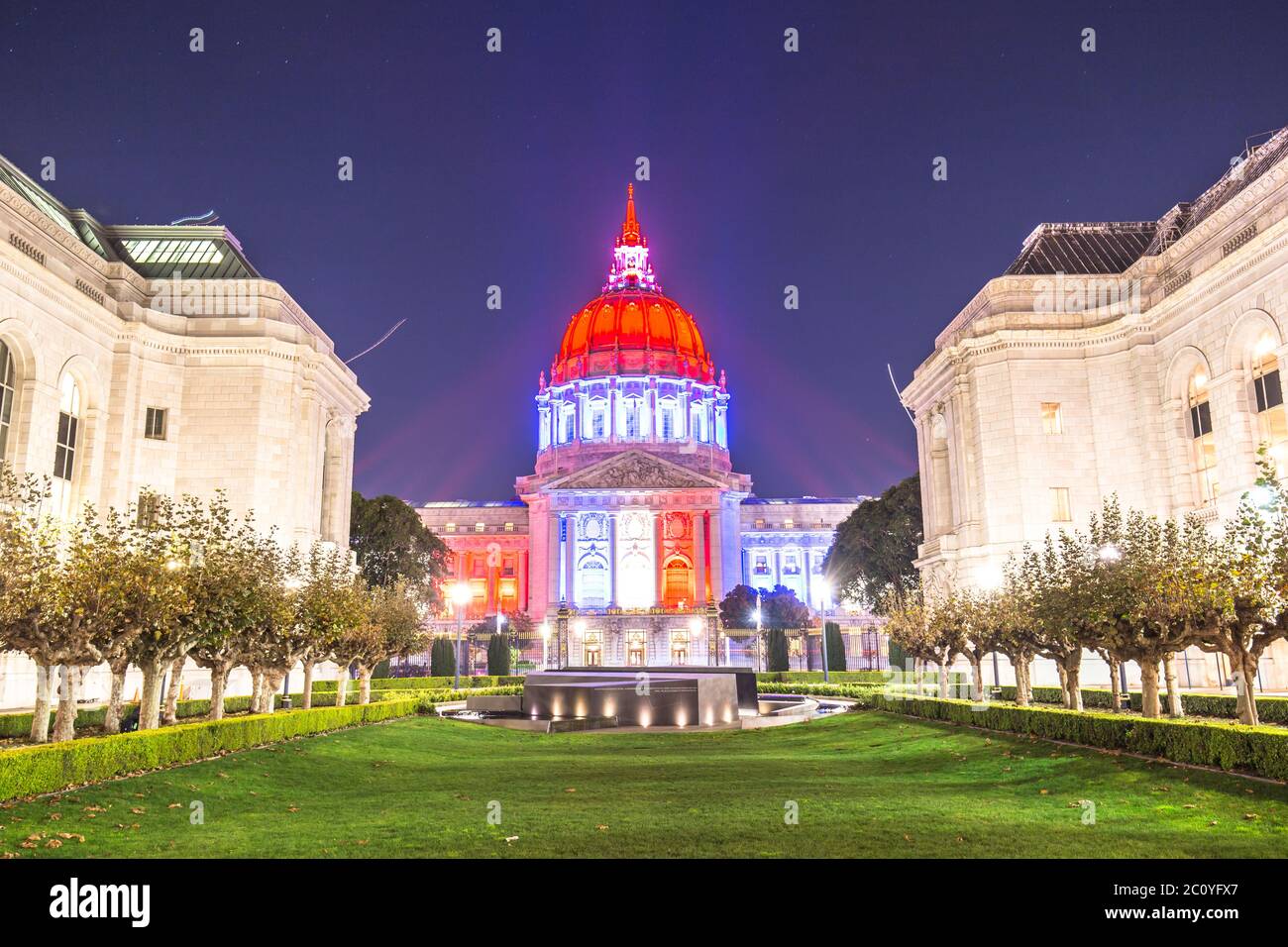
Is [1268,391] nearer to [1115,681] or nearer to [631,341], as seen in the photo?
[1115,681]

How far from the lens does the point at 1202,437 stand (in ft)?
144

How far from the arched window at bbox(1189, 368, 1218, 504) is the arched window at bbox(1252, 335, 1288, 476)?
142 inches

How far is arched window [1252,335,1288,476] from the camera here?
123ft

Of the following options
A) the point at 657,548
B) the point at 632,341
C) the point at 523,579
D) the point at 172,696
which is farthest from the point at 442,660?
the point at 632,341

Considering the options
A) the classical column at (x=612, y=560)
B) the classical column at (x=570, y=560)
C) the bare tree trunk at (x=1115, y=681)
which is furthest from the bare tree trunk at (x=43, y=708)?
the classical column at (x=612, y=560)

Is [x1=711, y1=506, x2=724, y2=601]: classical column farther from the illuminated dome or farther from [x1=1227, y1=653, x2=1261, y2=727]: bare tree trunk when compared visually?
[x1=1227, y1=653, x2=1261, y2=727]: bare tree trunk

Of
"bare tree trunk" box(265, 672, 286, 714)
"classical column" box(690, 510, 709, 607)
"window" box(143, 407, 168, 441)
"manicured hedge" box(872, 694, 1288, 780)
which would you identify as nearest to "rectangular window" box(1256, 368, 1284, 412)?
"manicured hedge" box(872, 694, 1288, 780)

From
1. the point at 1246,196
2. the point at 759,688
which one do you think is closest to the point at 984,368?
the point at 1246,196
